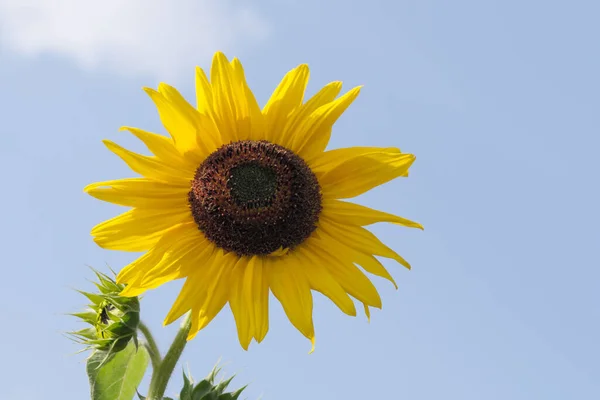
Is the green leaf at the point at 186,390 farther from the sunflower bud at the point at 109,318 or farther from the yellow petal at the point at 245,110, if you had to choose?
the yellow petal at the point at 245,110

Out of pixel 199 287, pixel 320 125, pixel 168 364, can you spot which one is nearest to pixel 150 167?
pixel 199 287

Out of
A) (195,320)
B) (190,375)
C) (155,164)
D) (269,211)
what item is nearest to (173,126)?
(155,164)

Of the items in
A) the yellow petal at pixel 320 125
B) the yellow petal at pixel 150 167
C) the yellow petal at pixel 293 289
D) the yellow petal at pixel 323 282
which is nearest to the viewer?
the yellow petal at pixel 293 289

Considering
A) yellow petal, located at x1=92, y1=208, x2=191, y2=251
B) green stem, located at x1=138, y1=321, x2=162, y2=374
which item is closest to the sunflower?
yellow petal, located at x1=92, y1=208, x2=191, y2=251

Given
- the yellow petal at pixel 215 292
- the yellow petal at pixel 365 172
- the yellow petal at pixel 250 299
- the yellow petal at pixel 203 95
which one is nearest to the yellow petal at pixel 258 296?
the yellow petal at pixel 250 299

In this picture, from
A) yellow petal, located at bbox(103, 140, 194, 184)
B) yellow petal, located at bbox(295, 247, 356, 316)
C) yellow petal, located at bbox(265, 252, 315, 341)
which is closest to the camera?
yellow petal, located at bbox(265, 252, 315, 341)

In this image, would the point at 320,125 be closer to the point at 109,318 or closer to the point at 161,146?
the point at 161,146

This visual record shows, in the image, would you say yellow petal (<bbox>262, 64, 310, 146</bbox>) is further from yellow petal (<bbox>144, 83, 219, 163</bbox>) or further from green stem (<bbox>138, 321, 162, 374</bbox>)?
green stem (<bbox>138, 321, 162, 374</bbox>)

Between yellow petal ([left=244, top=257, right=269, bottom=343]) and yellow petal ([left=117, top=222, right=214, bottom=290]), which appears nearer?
yellow petal ([left=244, top=257, right=269, bottom=343])
